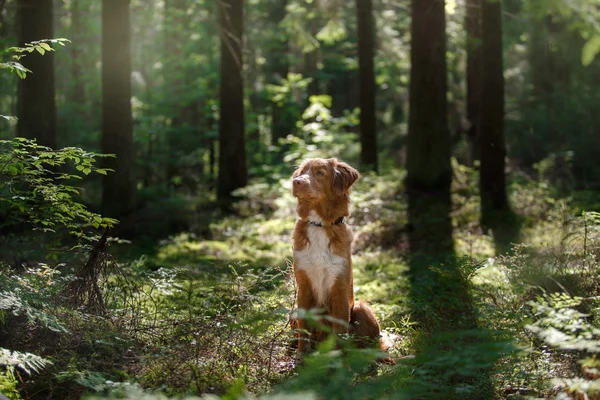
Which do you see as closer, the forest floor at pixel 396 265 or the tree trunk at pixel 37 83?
the forest floor at pixel 396 265

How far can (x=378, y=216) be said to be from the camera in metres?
13.1

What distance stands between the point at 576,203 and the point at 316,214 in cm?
1054

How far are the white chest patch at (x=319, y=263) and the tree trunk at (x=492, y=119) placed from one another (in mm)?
8242

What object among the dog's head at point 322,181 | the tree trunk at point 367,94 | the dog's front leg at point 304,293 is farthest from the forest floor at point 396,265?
the tree trunk at point 367,94

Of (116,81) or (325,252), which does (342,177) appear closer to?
(325,252)

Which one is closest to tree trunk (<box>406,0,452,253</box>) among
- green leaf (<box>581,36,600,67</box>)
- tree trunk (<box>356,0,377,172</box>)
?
tree trunk (<box>356,0,377,172</box>)

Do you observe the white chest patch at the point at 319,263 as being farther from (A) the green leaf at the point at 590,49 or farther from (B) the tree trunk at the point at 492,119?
(B) the tree trunk at the point at 492,119

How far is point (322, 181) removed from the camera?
585cm

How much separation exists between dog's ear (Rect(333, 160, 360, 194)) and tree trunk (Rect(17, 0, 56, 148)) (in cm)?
826

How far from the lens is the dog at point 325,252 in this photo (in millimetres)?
5668

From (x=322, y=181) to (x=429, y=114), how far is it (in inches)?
323

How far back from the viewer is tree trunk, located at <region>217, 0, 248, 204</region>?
17344 mm

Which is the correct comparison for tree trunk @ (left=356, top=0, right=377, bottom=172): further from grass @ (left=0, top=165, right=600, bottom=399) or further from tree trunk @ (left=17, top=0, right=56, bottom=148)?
grass @ (left=0, top=165, right=600, bottom=399)

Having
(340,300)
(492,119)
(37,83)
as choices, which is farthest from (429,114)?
(340,300)
